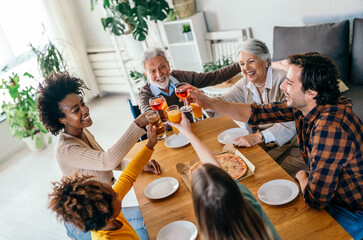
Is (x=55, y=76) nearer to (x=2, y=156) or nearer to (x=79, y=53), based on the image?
(x=2, y=156)

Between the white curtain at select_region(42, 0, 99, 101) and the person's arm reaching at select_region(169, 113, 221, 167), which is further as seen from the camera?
the white curtain at select_region(42, 0, 99, 101)

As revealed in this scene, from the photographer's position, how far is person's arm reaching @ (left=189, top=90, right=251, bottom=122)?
1975 mm

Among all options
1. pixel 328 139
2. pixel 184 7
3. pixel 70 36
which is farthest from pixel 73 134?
pixel 70 36

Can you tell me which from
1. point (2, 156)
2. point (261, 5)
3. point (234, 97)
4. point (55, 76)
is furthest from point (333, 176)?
point (2, 156)

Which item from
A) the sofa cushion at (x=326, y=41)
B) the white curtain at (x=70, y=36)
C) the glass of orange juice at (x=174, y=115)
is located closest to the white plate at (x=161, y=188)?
the glass of orange juice at (x=174, y=115)

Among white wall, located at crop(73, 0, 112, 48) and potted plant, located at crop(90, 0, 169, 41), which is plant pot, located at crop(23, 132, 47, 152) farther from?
white wall, located at crop(73, 0, 112, 48)

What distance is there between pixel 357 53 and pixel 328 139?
1755mm

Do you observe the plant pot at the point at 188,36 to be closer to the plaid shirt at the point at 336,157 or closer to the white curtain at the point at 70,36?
the white curtain at the point at 70,36

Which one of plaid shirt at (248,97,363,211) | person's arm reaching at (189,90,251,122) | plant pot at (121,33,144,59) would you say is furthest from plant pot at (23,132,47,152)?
plaid shirt at (248,97,363,211)

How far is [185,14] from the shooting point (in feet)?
13.5

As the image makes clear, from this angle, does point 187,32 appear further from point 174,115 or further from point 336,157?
point 336,157

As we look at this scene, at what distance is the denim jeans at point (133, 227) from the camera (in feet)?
5.88

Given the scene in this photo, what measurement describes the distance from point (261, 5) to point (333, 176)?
2699 millimetres

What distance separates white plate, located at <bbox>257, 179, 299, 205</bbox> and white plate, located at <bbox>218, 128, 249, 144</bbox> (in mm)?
483
